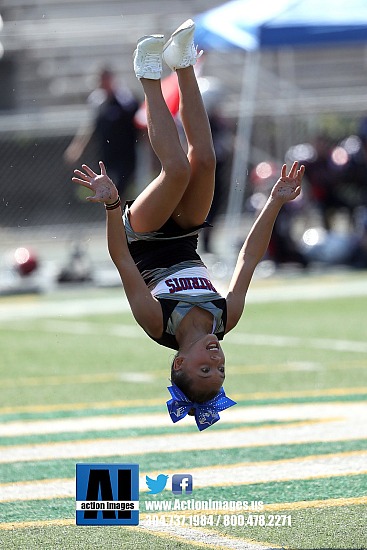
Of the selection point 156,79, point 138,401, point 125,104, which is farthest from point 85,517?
point 125,104

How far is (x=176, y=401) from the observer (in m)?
5.60

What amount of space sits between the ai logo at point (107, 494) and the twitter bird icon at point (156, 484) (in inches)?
31.9

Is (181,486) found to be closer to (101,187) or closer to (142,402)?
(101,187)

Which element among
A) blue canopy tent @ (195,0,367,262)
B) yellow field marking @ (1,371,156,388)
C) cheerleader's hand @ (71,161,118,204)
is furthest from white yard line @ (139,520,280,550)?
blue canopy tent @ (195,0,367,262)

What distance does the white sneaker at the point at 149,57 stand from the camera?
6.24 metres

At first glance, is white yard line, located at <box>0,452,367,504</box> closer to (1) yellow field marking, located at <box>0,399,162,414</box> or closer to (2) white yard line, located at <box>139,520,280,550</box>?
(2) white yard line, located at <box>139,520,280,550</box>

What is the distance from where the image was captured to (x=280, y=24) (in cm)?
1512

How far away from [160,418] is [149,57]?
264 centimetres

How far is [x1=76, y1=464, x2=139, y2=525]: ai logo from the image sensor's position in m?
4.88

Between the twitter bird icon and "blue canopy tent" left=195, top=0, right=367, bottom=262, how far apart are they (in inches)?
364

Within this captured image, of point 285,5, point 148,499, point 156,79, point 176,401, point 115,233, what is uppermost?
point 285,5

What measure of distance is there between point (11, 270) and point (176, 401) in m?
10.7

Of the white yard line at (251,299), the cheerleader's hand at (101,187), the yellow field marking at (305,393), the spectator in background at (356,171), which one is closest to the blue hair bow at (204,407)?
the cheerleader's hand at (101,187)

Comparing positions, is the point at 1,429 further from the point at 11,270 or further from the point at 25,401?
the point at 11,270
